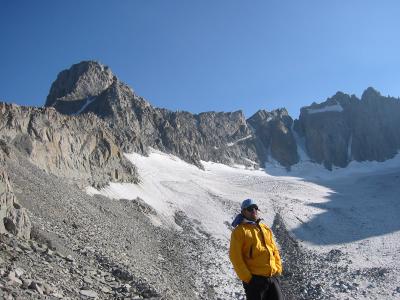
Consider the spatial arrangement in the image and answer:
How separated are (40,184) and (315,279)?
2066cm

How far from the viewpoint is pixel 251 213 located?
910 centimetres

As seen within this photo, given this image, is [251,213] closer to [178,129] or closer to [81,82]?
[178,129]

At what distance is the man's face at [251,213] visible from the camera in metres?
9.10

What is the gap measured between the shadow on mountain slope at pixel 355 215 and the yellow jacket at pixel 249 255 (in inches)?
1839

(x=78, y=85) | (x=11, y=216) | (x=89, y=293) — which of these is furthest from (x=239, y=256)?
(x=78, y=85)

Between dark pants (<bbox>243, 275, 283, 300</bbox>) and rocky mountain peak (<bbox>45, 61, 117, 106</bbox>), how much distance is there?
12105 cm

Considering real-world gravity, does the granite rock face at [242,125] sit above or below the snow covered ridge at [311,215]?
above

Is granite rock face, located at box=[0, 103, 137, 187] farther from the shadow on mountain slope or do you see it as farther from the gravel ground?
the shadow on mountain slope

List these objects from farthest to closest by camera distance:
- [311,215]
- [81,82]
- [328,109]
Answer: [328,109] → [81,82] → [311,215]

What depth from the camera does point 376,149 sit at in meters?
156

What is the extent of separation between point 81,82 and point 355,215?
86280 mm

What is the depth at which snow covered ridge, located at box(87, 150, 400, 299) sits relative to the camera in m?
35.8

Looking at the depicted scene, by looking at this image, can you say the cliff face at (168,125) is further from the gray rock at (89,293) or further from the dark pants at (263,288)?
the dark pants at (263,288)

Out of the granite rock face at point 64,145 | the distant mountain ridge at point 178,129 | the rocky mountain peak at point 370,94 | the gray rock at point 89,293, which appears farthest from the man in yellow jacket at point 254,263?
the rocky mountain peak at point 370,94
